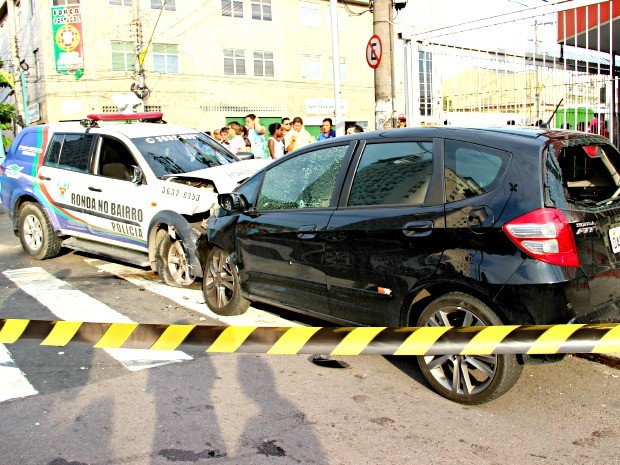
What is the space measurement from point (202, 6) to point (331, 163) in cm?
3254

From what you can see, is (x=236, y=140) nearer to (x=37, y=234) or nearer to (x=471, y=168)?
(x=37, y=234)

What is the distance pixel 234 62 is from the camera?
35.8 metres

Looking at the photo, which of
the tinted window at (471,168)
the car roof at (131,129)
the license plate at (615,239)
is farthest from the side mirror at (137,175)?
the license plate at (615,239)

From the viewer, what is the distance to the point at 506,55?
777 centimetres

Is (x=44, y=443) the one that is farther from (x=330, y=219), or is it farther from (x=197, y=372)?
(x=330, y=219)

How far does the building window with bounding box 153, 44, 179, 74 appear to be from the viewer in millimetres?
33250

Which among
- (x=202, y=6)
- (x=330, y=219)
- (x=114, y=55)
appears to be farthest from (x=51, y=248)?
(x=202, y=6)

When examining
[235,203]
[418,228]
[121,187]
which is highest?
[121,187]

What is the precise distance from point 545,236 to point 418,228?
78 cm

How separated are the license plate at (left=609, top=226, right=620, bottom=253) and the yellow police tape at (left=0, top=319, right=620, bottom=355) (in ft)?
3.59

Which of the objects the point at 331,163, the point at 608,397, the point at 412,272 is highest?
the point at 331,163

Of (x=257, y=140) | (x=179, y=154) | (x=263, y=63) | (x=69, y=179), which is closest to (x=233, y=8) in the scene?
(x=263, y=63)

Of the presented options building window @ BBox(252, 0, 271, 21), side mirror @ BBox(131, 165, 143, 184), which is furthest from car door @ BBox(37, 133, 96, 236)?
building window @ BBox(252, 0, 271, 21)

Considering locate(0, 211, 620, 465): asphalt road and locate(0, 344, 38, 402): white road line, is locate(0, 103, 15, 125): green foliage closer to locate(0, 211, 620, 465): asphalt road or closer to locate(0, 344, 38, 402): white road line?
locate(0, 211, 620, 465): asphalt road
